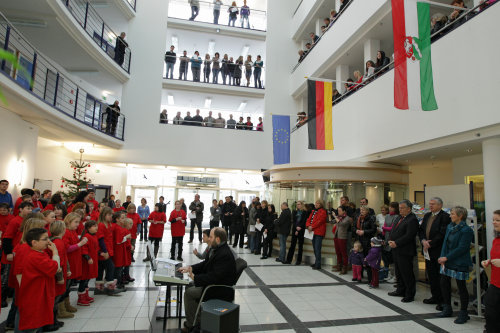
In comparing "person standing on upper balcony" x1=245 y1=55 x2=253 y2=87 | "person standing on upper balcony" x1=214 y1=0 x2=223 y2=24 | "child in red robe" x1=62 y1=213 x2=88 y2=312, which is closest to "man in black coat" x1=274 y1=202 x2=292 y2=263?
"child in red robe" x1=62 y1=213 x2=88 y2=312

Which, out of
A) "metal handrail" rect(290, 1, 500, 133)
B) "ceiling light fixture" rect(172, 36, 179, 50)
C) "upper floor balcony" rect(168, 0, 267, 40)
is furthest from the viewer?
"ceiling light fixture" rect(172, 36, 179, 50)

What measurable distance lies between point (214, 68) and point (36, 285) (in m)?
14.1

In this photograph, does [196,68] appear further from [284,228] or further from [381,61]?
[284,228]

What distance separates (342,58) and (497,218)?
9.57 meters

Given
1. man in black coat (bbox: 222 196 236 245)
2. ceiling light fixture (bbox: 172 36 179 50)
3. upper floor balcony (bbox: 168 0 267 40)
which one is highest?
upper floor balcony (bbox: 168 0 267 40)

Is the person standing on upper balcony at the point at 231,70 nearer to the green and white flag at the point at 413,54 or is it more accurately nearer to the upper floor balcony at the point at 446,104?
the upper floor balcony at the point at 446,104

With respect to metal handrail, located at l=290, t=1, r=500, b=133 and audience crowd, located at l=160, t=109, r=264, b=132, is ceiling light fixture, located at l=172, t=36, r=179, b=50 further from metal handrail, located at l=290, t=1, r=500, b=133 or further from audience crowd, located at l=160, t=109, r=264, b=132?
metal handrail, located at l=290, t=1, r=500, b=133

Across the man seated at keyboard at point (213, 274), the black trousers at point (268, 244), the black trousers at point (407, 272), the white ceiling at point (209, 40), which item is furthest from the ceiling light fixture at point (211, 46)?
the man seated at keyboard at point (213, 274)

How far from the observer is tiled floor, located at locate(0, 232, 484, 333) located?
4.51 m

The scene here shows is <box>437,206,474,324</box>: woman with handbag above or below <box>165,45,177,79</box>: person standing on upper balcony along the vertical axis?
below

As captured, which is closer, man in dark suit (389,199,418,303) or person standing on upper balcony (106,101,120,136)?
man in dark suit (389,199,418,303)

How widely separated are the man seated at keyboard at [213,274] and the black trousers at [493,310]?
11.2 feet

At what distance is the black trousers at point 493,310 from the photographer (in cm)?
409

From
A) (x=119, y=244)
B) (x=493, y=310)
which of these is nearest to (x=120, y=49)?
(x=119, y=244)
